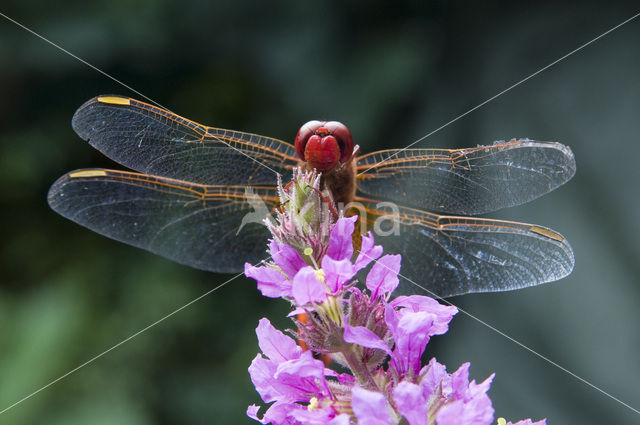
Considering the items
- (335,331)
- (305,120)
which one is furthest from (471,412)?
(305,120)

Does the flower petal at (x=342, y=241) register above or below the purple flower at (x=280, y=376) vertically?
above

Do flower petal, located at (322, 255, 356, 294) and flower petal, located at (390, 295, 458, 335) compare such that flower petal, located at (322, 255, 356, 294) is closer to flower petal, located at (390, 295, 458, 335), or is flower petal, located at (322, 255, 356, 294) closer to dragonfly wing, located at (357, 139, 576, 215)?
flower petal, located at (390, 295, 458, 335)

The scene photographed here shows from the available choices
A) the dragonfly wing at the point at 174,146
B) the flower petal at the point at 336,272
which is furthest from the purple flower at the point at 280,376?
the dragonfly wing at the point at 174,146

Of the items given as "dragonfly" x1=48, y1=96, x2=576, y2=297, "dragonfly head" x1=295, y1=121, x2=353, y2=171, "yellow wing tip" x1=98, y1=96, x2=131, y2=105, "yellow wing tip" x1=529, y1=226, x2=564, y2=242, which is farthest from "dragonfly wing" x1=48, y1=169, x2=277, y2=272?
"yellow wing tip" x1=529, y1=226, x2=564, y2=242

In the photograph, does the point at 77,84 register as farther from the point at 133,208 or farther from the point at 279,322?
the point at 279,322

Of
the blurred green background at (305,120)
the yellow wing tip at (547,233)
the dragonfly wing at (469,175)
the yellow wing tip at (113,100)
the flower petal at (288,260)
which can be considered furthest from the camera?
the blurred green background at (305,120)

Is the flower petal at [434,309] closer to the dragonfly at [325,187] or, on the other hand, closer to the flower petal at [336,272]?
the flower petal at [336,272]
